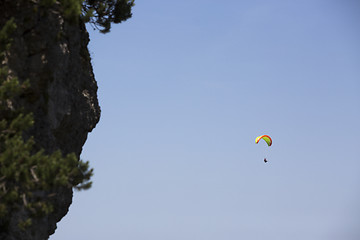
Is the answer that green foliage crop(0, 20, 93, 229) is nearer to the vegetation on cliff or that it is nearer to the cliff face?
the vegetation on cliff

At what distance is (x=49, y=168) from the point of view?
16688mm

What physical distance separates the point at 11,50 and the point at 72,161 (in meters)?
6.82

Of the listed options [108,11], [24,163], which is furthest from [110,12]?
[24,163]

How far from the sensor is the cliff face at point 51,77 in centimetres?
2152

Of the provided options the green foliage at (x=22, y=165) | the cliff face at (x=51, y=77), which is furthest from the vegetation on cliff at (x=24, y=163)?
the cliff face at (x=51, y=77)

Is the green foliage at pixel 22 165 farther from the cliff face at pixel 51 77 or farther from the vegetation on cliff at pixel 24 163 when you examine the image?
the cliff face at pixel 51 77

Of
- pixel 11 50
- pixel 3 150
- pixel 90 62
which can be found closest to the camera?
pixel 3 150

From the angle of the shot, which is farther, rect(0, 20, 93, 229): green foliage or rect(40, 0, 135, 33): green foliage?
rect(40, 0, 135, 33): green foliage

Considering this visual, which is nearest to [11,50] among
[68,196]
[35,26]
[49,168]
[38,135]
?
[35,26]

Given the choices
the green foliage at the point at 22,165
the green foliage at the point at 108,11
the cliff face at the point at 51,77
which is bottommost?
the green foliage at the point at 22,165

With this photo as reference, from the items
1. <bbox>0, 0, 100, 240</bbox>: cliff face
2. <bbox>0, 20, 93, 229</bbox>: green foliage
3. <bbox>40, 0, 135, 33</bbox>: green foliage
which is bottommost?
<bbox>0, 20, 93, 229</bbox>: green foliage

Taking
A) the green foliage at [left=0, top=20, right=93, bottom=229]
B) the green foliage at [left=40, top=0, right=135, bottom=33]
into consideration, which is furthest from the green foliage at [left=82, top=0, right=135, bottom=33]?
the green foliage at [left=0, top=20, right=93, bottom=229]

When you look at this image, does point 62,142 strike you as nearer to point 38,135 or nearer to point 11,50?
point 38,135

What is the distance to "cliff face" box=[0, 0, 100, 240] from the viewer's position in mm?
21516
